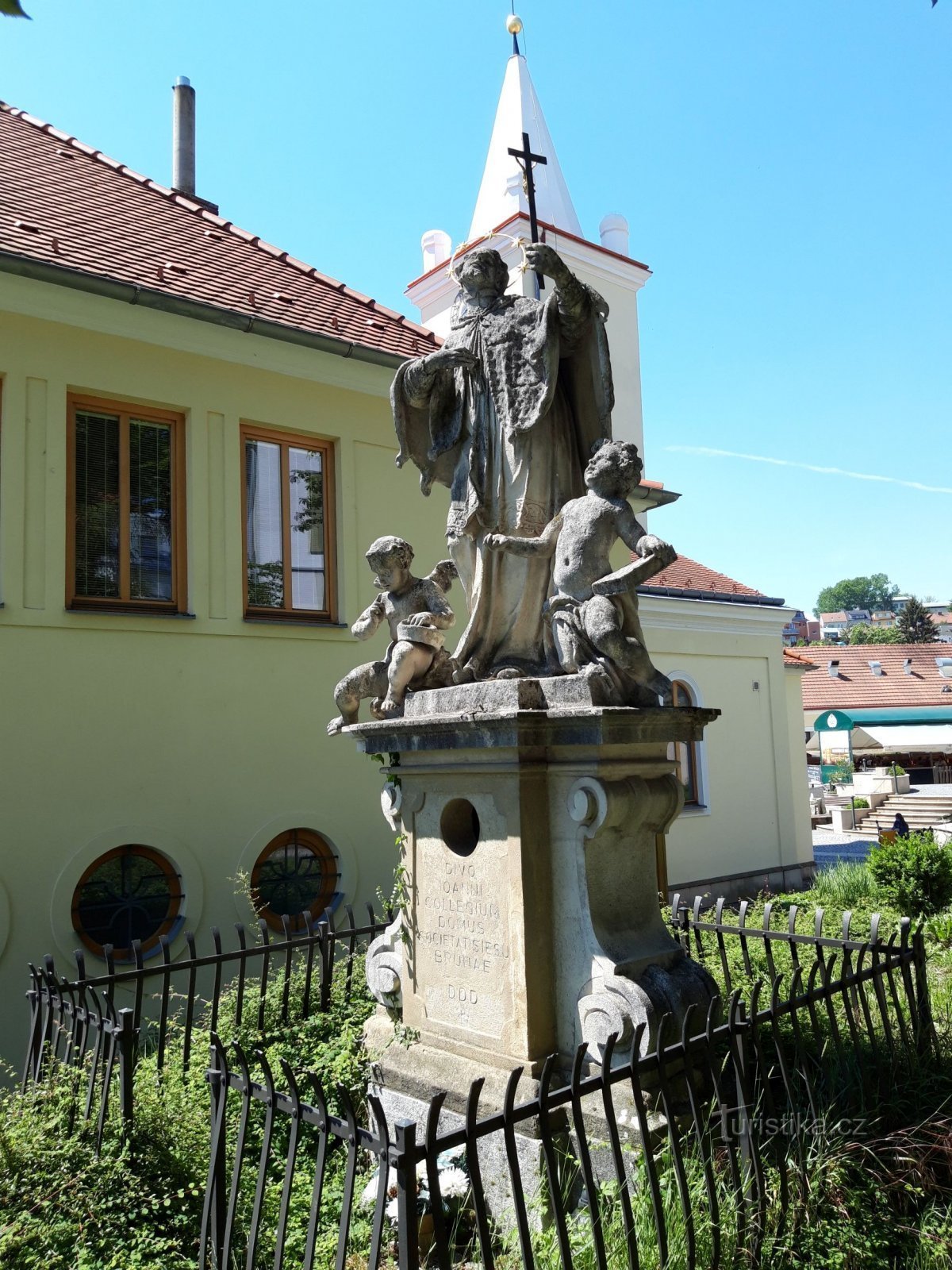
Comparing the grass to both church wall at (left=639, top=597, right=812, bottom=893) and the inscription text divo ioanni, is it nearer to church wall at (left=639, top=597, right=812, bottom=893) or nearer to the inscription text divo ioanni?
the inscription text divo ioanni

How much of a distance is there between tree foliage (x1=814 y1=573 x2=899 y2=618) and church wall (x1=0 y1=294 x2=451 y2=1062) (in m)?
121

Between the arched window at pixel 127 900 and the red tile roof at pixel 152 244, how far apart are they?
437cm

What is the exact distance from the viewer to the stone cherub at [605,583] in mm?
3840

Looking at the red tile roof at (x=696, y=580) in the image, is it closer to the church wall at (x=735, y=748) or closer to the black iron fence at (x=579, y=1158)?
the church wall at (x=735, y=748)

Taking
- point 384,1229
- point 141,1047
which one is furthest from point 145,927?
point 384,1229

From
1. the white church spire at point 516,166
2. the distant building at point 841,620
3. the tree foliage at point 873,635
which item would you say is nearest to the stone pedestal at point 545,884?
the white church spire at point 516,166

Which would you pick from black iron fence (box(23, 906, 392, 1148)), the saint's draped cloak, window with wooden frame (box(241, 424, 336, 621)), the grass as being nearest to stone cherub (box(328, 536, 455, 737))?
the saint's draped cloak

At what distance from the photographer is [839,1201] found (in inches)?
123

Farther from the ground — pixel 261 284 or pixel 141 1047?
pixel 261 284

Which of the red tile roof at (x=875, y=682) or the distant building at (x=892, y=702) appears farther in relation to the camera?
the red tile roof at (x=875, y=682)

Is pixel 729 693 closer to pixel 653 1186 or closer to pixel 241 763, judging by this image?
pixel 241 763

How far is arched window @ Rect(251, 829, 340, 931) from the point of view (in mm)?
7863

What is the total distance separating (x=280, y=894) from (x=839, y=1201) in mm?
5619

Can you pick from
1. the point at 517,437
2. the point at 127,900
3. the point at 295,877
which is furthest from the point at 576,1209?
the point at 295,877
